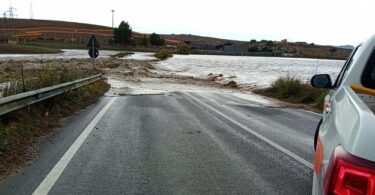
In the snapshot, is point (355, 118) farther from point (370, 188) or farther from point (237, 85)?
point (237, 85)

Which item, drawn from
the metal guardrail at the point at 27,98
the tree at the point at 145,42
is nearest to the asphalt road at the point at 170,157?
the metal guardrail at the point at 27,98

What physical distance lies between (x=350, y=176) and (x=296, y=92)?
70.8 feet

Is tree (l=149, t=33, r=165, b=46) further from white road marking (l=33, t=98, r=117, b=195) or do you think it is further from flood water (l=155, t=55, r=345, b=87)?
white road marking (l=33, t=98, r=117, b=195)

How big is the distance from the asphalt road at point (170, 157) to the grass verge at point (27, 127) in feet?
0.89

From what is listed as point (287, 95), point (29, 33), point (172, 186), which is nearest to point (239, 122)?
point (172, 186)

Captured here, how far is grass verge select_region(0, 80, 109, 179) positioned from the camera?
759cm

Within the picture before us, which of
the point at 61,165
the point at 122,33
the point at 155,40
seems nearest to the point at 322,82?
the point at 61,165

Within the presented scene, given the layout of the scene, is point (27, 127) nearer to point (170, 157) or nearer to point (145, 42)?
point (170, 157)

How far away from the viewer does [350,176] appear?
2.20 meters

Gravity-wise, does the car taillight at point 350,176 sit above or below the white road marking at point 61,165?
above

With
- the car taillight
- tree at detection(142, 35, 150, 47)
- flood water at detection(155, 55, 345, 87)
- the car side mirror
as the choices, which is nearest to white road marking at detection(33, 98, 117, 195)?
the car side mirror

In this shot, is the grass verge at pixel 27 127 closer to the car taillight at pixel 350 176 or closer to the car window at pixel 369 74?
the car window at pixel 369 74

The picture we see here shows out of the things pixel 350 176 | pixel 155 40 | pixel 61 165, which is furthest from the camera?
pixel 155 40

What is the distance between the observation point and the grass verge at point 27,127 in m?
7.59
